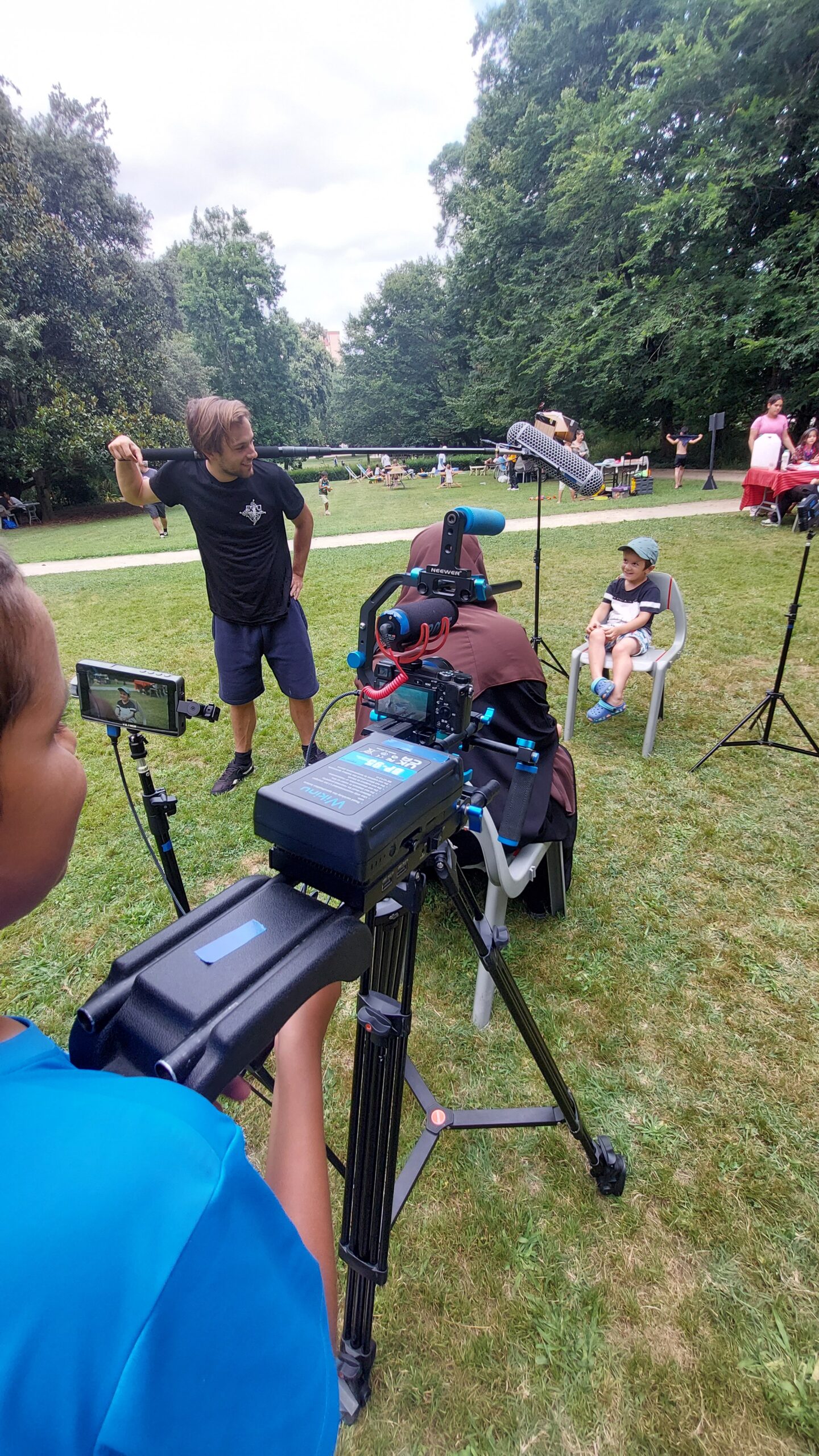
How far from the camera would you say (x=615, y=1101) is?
2.08 metres

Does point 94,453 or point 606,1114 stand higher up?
point 94,453

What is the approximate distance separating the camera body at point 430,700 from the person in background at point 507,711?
73cm

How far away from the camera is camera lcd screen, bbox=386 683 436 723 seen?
4.11 feet

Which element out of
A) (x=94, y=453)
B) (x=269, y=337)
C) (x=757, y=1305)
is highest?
(x=269, y=337)

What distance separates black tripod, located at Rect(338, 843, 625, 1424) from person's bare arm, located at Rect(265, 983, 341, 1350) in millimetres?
261

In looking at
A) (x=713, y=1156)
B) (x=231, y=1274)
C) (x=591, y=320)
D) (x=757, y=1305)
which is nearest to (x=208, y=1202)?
(x=231, y=1274)

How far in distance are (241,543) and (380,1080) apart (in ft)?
9.42

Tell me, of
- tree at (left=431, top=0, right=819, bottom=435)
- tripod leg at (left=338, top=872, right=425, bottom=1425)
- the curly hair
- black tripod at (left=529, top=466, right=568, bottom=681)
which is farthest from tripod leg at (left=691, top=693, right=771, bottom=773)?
tree at (left=431, top=0, right=819, bottom=435)

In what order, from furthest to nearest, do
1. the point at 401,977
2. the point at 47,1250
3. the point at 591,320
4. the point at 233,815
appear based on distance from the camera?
the point at 591,320
the point at 233,815
the point at 401,977
the point at 47,1250

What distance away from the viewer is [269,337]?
36125mm

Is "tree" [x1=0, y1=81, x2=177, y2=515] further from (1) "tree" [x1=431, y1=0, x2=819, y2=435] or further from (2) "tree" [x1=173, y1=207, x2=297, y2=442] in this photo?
(1) "tree" [x1=431, y1=0, x2=819, y2=435]

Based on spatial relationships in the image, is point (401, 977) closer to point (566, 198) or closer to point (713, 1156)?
point (713, 1156)

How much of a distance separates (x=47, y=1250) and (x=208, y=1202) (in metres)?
0.10

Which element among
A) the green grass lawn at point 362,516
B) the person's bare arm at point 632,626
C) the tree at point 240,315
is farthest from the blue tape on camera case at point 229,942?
the tree at point 240,315
